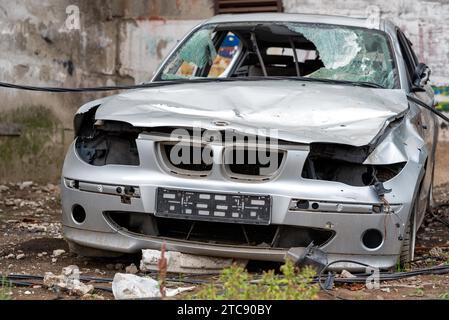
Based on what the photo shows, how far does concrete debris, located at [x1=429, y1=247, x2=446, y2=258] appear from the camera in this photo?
611cm

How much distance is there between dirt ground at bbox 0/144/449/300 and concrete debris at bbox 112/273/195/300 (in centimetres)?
14

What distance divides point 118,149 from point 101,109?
26 cm

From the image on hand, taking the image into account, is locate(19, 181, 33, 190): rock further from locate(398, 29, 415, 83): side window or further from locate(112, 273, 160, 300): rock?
locate(112, 273, 160, 300): rock

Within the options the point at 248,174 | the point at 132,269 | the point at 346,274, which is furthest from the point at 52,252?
the point at 346,274

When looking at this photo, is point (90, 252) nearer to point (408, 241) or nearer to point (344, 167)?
point (344, 167)

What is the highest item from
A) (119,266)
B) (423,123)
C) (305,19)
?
(305,19)

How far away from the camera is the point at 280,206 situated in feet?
16.5

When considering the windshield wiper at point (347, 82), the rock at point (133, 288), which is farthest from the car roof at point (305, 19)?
the rock at point (133, 288)

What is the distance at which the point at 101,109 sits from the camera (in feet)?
18.3

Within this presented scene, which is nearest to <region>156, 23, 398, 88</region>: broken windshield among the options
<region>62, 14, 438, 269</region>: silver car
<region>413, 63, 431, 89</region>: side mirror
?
<region>413, 63, 431, 89</region>: side mirror

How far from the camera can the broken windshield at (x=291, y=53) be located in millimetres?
6453

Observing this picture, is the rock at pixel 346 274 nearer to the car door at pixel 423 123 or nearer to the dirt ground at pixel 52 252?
the dirt ground at pixel 52 252

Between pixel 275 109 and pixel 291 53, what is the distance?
2.29m

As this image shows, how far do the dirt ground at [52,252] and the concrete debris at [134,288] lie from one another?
0.44 feet
